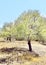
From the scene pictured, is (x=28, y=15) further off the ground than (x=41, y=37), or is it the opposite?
(x=28, y=15)

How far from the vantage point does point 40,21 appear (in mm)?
35594

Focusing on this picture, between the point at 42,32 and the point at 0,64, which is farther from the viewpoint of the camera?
the point at 42,32

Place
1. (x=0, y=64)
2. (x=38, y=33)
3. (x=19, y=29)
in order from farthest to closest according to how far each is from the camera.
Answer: (x=38, y=33)
(x=19, y=29)
(x=0, y=64)

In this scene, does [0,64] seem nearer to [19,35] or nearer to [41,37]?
[19,35]

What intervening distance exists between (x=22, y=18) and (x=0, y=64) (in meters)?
11.8

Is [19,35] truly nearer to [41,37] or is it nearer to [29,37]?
[29,37]

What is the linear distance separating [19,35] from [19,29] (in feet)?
4.00

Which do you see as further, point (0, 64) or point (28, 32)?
point (28, 32)

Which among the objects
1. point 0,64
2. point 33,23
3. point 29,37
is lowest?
point 0,64

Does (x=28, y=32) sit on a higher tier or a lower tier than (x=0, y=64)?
higher

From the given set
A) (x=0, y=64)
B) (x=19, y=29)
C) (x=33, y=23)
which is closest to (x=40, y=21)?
(x=33, y=23)

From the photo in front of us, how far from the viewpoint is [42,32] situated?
36.2 m

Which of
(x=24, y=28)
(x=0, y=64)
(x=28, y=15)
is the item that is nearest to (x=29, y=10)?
(x=28, y=15)

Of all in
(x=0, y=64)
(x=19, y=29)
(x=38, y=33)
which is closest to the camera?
(x=0, y=64)
